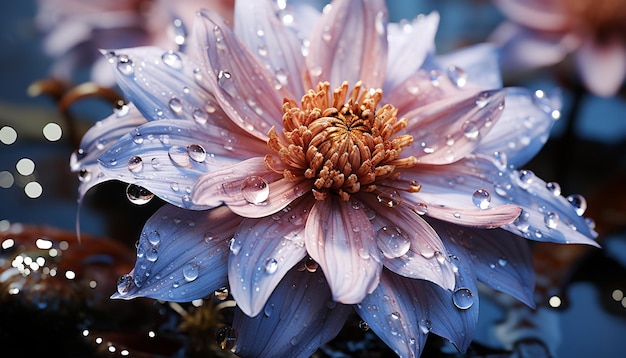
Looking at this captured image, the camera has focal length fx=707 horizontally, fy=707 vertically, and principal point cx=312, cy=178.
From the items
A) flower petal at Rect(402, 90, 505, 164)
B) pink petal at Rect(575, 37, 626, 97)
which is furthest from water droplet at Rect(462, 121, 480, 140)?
pink petal at Rect(575, 37, 626, 97)

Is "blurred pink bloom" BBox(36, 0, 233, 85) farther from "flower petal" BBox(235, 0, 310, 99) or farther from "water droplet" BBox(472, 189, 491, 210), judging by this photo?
"water droplet" BBox(472, 189, 491, 210)

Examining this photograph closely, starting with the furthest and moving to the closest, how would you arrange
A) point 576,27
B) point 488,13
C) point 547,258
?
point 488,13, point 576,27, point 547,258

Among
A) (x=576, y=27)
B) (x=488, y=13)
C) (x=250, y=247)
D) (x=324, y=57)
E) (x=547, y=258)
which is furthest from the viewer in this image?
(x=488, y=13)

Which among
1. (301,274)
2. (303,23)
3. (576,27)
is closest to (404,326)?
(301,274)

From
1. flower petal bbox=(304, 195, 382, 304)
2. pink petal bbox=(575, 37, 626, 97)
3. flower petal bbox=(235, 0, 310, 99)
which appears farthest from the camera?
pink petal bbox=(575, 37, 626, 97)

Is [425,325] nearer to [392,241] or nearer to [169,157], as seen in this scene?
[392,241]

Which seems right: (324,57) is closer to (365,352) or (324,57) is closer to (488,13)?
(365,352)
